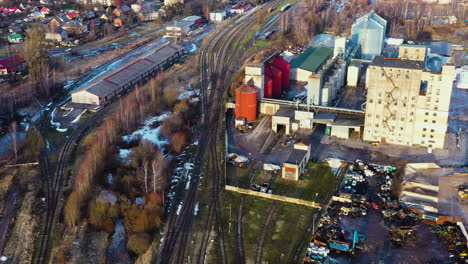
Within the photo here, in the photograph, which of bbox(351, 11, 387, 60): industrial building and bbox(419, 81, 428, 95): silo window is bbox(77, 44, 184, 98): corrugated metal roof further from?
bbox(419, 81, 428, 95): silo window

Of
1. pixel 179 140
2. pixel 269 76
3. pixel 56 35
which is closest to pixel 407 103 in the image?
pixel 269 76

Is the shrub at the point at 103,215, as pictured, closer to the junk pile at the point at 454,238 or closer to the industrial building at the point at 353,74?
the junk pile at the point at 454,238

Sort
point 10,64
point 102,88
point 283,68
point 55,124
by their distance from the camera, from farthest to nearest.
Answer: point 10,64 < point 283,68 < point 102,88 < point 55,124

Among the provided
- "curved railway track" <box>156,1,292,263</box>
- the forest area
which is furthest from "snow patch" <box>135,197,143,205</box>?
"curved railway track" <box>156,1,292,263</box>

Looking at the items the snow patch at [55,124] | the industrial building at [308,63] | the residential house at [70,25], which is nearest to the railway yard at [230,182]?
the snow patch at [55,124]

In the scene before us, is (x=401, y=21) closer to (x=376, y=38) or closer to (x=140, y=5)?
(x=376, y=38)

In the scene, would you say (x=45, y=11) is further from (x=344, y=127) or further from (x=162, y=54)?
(x=344, y=127)
